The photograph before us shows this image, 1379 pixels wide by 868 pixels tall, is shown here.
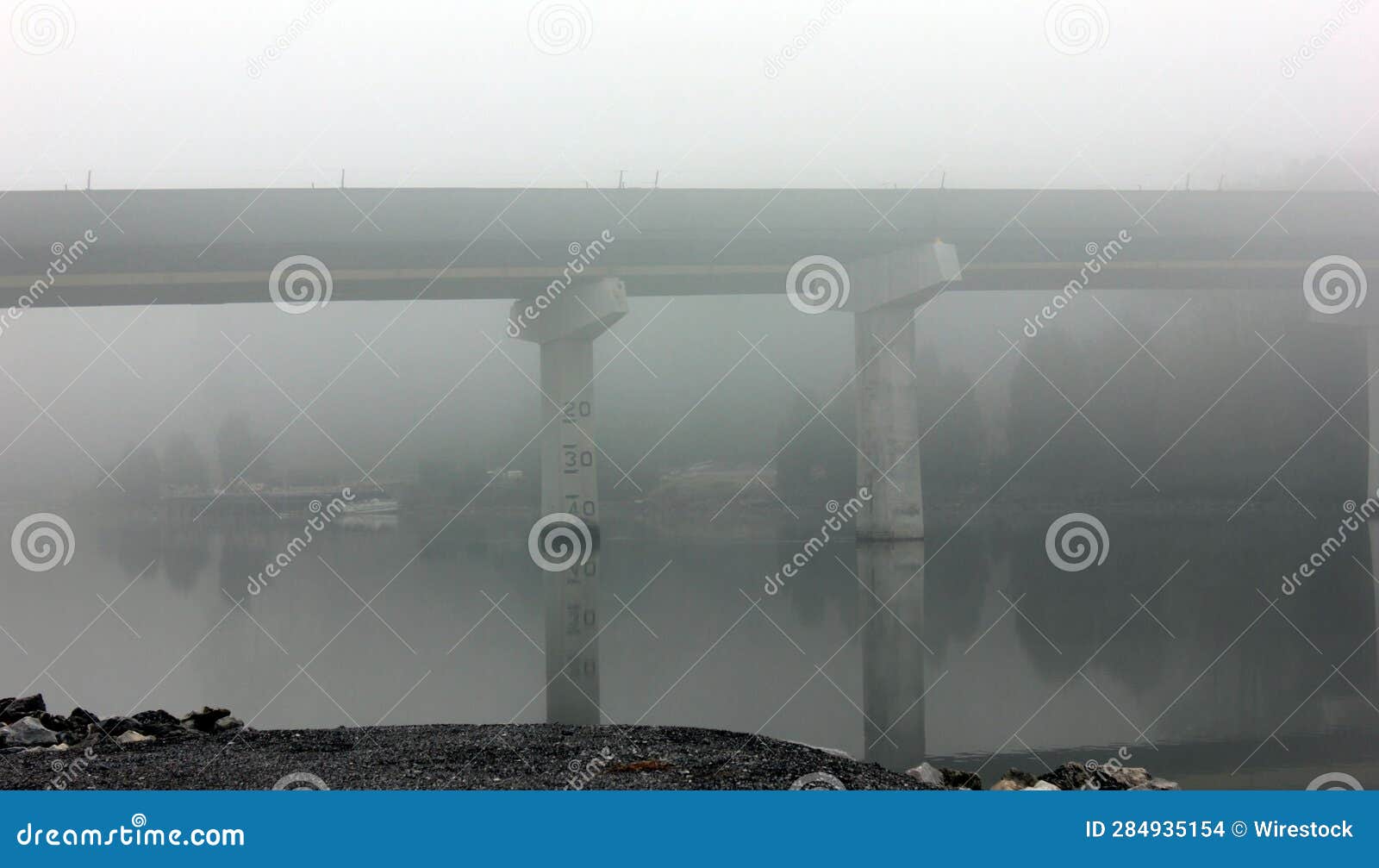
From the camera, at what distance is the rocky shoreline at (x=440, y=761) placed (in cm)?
668

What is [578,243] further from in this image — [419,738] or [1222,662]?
[419,738]

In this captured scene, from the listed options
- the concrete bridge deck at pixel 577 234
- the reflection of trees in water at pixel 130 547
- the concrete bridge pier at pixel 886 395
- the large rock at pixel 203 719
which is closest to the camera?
the large rock at pixel 203 719

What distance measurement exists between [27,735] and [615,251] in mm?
30805

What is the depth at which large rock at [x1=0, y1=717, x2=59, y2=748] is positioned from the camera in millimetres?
8680

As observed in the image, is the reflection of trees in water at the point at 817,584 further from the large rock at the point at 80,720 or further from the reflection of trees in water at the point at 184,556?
the reflection of trees in water at the point at 184,556

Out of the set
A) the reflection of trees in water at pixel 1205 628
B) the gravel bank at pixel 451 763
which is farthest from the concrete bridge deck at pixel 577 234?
the gravel bank at pixel 451 763

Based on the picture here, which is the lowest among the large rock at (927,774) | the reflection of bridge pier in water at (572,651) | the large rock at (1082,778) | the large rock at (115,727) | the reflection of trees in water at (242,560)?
the large rock at (1082,778)

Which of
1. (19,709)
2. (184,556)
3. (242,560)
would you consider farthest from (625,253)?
(19,709)

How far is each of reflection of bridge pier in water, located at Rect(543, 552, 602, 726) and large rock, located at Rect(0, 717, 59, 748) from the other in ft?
15.5

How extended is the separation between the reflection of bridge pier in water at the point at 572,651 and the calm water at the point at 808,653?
8 centimetres

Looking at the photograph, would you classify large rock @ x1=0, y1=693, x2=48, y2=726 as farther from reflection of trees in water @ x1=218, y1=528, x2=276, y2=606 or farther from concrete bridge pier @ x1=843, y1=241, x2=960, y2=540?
concrete bridge pier @ x1=843, y1=241, x2=960, y2=540

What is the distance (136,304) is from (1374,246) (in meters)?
46.0

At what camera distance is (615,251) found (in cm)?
3819

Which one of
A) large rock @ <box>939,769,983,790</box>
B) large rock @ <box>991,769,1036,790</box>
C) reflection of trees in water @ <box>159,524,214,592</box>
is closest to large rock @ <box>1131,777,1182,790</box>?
large rock @ <box>991,769,1036,790</box>
